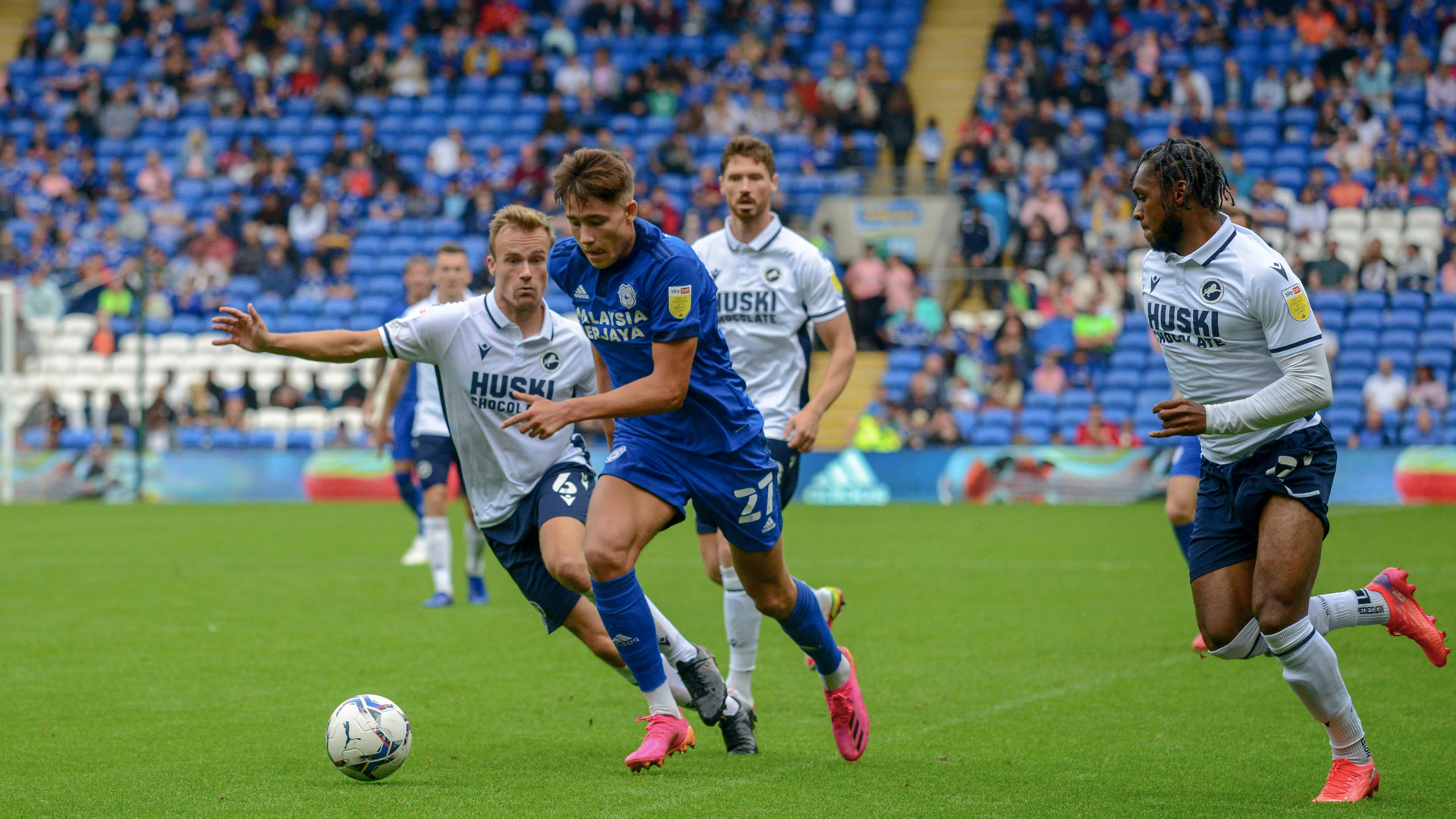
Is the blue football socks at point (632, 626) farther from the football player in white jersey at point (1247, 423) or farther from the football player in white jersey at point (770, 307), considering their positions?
the football player in white jersey at point (1247, 423)

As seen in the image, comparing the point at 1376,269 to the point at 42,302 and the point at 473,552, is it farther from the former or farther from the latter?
the point at 42,302

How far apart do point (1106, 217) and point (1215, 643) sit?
16898 millimetres

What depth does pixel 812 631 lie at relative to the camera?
224 inches

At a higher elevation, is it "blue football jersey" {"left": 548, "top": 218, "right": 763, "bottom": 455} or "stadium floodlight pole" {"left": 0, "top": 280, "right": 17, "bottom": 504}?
"blue football jersey" {"left": 548, "top": 218, "right": 763, "bottom": 455}

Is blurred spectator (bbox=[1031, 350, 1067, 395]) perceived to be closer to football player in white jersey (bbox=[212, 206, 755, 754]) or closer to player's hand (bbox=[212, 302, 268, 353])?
football player in white jersey (bbox=[212, 206, 755, 754])

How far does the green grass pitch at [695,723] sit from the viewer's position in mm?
5066

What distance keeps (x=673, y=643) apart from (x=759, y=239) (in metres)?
2.06

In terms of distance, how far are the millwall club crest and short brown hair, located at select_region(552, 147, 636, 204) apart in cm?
199

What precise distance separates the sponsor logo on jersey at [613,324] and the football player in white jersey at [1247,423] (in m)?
1.79

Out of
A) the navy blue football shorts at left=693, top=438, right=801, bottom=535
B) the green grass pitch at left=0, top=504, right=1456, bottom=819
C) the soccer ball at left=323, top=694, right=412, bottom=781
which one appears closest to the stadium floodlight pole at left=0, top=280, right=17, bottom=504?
the green grass pitch at left=0, top=504, right=1456, bottom=819

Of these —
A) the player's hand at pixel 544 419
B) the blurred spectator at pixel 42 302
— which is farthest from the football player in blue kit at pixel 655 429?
the blurred spectator at pixel 42 302

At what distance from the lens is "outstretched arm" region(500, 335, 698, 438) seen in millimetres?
4922

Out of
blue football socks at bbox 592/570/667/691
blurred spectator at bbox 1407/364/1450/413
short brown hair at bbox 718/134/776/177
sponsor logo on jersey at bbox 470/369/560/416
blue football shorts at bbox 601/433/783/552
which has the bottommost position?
blurred spectator at bbox 1407/364/1450/413

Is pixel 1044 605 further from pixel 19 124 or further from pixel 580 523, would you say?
pixel 19 124
